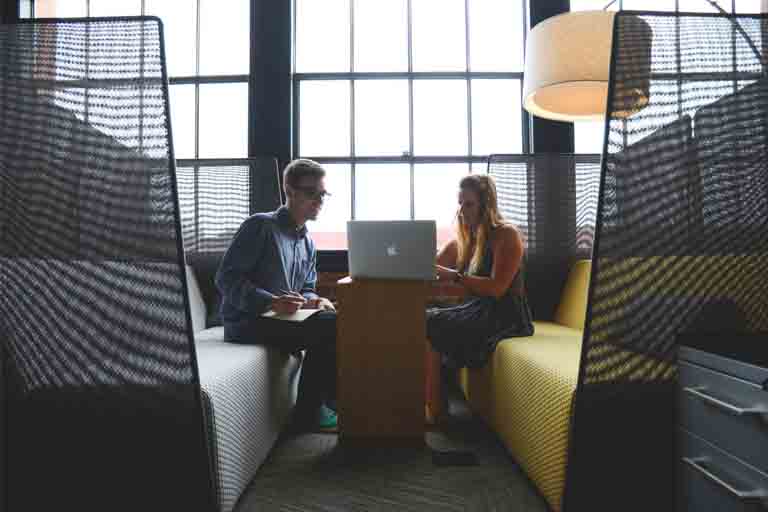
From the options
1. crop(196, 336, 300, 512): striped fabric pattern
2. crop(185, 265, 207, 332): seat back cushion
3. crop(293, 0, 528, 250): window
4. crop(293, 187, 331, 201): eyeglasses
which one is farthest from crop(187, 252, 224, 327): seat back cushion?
crop(293, 187, 331, 201): eyeglasses

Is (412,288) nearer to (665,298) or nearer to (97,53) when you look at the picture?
(665,298)

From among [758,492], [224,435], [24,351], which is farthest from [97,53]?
[758,492]

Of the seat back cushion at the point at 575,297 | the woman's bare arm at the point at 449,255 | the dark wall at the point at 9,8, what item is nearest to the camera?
the seat back cushion at the point at 575,297

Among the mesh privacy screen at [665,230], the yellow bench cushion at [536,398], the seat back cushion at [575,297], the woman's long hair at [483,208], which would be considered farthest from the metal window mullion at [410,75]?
the mesh privacy screen at [665,230]

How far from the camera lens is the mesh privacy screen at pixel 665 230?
1.28 meters

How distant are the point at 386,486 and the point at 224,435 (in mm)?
606

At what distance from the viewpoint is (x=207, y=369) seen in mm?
1600

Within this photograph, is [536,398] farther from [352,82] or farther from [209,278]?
[352,82]

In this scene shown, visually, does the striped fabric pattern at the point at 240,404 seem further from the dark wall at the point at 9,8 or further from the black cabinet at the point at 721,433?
the dark wall at the point at 9,8

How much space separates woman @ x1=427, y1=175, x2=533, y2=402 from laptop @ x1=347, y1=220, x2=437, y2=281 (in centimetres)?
29

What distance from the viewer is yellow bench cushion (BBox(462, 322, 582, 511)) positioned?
4.79ft

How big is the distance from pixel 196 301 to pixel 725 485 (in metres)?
2.30

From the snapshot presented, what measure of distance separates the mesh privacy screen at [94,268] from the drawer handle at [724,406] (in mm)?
1189

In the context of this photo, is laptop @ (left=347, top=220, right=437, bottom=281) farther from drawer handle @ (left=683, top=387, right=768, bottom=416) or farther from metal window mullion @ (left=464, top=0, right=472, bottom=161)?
metal window mullion @ (left=464, top=0, right=472, bottom=161)
